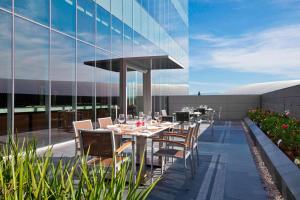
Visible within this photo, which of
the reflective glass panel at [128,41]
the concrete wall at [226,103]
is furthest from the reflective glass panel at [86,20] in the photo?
the concrete wall at [226,103]

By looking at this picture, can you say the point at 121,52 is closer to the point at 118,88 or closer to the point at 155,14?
the point at 118,88

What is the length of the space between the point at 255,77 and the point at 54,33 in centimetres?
5472

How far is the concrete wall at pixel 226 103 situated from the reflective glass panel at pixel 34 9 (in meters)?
12.4

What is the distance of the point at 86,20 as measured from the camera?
859 cm

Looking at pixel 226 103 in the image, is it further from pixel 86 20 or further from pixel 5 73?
pixel 5 73

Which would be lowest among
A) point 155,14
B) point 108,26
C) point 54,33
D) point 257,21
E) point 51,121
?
point 51,121

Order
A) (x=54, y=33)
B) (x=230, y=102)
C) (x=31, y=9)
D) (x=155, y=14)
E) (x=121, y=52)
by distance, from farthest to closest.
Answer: (x=230, y=102) < (x=155, y=14) < (x=121, y=52) < (x=54, y=33) < (x=31, y=9)

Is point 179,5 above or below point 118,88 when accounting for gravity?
above

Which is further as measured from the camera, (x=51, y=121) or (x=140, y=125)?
(x=51, y=121)

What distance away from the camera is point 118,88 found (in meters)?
10.3

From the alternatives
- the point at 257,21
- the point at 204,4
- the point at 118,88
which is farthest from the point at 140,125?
the point at 257,21

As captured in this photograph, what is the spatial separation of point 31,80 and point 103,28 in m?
4.29

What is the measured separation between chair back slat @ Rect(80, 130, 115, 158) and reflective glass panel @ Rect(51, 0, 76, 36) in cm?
434

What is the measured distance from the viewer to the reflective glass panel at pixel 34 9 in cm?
583
